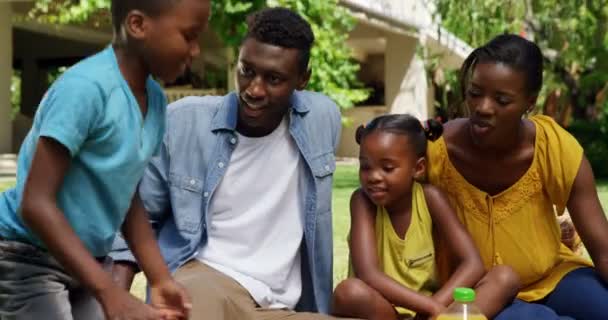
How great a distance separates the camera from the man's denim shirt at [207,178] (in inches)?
136

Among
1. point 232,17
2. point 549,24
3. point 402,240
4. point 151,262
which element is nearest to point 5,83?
point 232,17

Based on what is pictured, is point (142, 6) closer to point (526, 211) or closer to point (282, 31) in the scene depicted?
point (282, 31)

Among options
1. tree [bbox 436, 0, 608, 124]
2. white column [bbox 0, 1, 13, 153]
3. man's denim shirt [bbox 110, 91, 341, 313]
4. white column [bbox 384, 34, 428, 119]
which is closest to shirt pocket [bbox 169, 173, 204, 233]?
man's denim shirt [bbox 110, 91, 341, 313]

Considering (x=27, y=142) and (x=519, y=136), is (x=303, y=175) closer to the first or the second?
(x=519, y=136)

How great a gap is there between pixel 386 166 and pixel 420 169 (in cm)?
15

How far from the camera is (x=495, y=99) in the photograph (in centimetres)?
339

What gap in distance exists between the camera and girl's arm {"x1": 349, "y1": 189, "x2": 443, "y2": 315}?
10.9 ft

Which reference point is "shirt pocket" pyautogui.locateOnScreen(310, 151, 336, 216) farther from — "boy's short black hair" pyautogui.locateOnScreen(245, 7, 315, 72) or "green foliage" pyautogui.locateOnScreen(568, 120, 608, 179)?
"green foliage" pyautogui.locateOnScreen(568, 120, 608, 179)

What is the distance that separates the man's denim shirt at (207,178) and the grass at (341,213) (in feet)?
7.14

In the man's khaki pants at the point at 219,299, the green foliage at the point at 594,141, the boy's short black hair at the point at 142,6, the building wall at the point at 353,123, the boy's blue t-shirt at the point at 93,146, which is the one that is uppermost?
the boy's short black hair at the point at 142,6

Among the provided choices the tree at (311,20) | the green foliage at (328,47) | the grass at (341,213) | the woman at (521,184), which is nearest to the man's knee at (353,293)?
the woman at (521,184)

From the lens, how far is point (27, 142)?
2641 mm

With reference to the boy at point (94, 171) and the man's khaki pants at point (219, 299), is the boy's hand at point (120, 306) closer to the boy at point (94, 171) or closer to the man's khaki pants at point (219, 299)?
the boy at point (94, 171)

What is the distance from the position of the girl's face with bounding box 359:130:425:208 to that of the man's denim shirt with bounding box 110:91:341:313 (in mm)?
146
